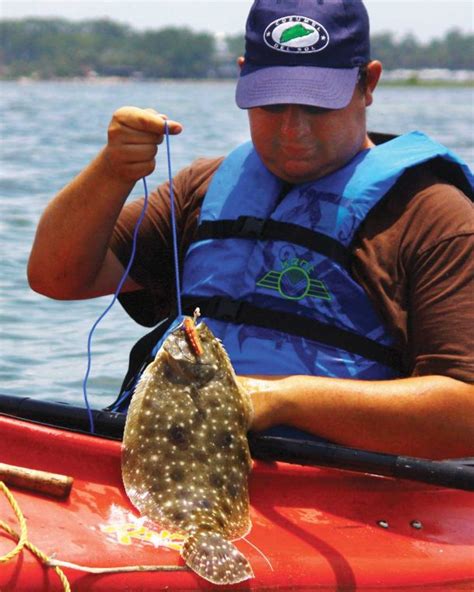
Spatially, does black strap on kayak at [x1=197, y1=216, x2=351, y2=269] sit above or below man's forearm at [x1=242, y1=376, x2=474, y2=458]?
above

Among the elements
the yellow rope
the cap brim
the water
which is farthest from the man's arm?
the water

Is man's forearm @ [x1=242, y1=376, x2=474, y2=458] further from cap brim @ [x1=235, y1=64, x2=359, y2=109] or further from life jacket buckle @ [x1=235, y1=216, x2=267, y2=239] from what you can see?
cap brim @ [x1=235, y1=64, x2=359, y2=109]

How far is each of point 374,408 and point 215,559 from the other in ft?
2.30

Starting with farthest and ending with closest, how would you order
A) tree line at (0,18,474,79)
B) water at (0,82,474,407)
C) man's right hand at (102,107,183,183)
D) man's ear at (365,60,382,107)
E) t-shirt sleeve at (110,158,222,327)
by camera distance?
tree line at (0,18,474,79) < water at (0,82,474,407) < t-shirt sleeve at (110,158,222,327) < man's ear at (365,60,382,107) < man's right hand at (102,107,183,183)

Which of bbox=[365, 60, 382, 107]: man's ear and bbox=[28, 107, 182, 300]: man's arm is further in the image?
bbox=[365, 60, 382, 107]: man's ear

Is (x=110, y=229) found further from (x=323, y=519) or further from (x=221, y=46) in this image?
(x=221, y=46)

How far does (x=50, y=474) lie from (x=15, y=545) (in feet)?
1.01

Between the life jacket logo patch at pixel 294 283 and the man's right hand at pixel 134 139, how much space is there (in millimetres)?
525

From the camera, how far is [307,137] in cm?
371

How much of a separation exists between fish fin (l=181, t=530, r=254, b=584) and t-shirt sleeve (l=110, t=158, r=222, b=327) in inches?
52.6

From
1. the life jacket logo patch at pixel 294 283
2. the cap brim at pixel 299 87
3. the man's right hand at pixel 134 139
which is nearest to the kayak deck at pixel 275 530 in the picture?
the life jacket logo patch at pixel 294 283

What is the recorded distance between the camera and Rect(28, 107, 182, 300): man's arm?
11.6 ft

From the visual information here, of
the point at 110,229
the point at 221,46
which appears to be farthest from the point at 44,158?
the point at 221,46

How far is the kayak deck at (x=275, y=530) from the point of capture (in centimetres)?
300
